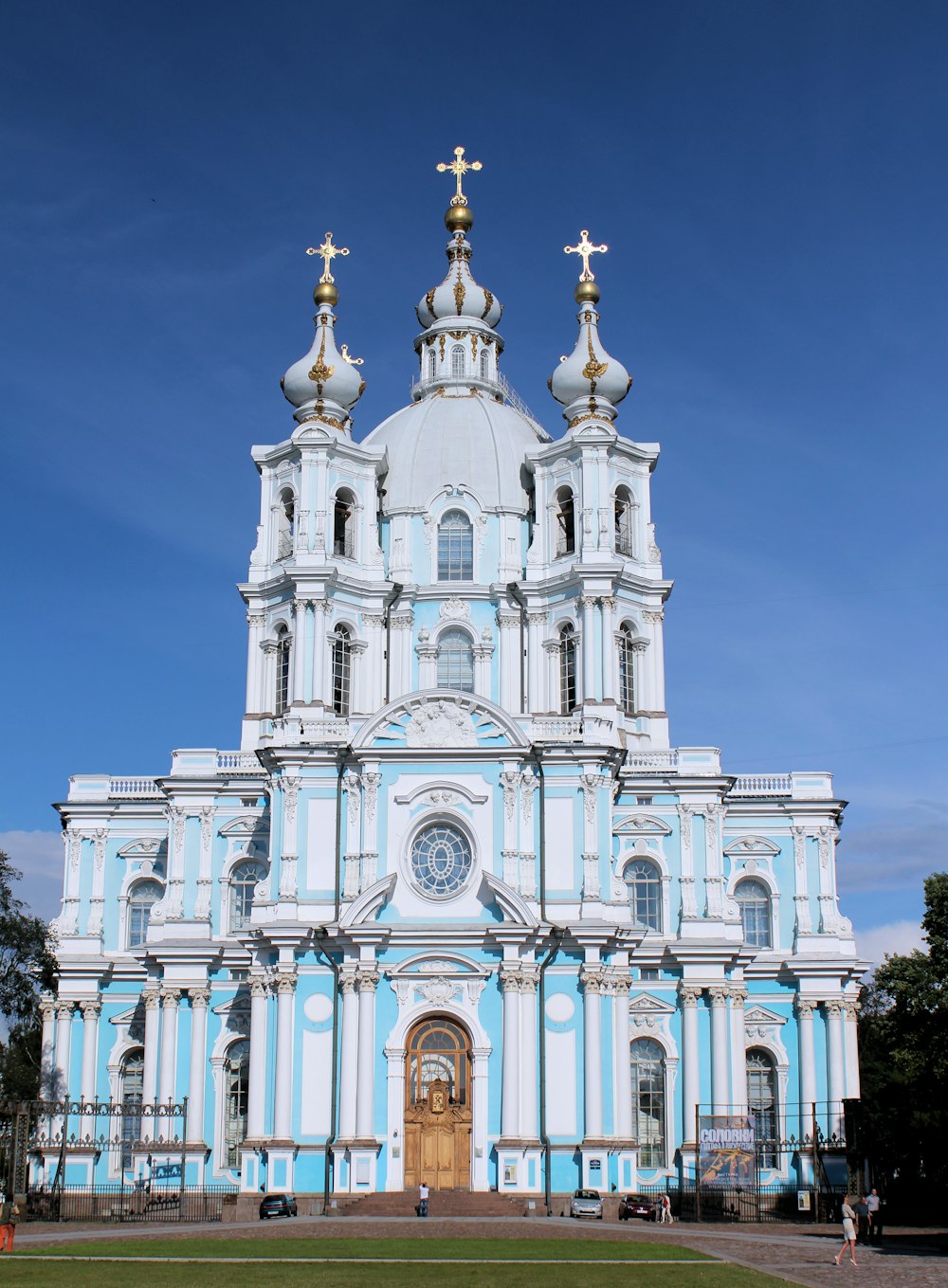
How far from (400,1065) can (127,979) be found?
1209 cm

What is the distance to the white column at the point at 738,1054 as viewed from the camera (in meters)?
48.8

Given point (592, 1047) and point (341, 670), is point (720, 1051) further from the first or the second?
point (341, 670)

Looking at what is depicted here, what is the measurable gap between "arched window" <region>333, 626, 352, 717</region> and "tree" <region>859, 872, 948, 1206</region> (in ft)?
60.7

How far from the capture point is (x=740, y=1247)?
3488 cm

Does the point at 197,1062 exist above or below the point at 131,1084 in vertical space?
above

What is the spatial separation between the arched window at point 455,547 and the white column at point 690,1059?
15876 millimetres

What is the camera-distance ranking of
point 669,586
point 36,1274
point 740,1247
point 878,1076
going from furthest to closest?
1. point 878,1076
2. point 669,586
3. point 740,1247
4. point 36,1274

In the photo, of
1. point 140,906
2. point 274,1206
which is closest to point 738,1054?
point 274,1206

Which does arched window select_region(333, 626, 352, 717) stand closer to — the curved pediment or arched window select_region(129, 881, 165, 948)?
the curved pediment

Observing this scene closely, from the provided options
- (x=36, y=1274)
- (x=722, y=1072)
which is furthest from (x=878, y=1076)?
(x=36, y=1274)

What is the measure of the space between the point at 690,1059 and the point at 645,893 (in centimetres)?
518

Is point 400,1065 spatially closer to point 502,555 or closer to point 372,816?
point 372,816

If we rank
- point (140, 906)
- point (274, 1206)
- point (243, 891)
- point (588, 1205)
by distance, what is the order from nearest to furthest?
1. point (274, 1206)
2. point (588, 1205)
3. point (243, 891)
4. point (140, 906)

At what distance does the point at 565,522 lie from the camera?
187ft
